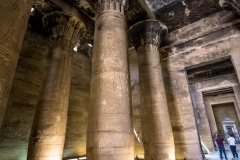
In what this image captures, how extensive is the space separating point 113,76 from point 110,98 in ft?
1.54

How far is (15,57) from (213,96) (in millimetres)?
15208

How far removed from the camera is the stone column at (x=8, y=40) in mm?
1607

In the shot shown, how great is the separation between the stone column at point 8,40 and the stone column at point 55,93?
362 cm

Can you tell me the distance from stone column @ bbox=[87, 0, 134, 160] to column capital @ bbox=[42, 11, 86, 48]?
9.85 feet

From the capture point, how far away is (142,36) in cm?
652

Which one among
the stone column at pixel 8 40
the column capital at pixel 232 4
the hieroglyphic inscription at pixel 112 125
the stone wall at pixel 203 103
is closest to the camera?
the stone column at pixel 8 40

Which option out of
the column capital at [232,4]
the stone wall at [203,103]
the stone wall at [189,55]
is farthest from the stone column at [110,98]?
the stone wall at [203,103]

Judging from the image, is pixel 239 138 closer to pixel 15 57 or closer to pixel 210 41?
pixel 210 41

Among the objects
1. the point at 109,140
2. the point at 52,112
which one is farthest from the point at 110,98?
the point at 52,112

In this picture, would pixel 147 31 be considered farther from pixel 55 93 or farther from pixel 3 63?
pixel 3 63

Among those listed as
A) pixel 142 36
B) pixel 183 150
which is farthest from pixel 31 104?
pixel 183 150

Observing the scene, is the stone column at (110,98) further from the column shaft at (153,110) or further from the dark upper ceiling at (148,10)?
the dark upper ceiling at (148,10)

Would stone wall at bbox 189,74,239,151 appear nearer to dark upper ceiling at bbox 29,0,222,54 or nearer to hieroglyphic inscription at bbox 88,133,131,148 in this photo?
dark upper ceiling at bbox 29,0,222,54

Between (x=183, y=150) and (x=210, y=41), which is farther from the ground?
(x=210, y=41)
